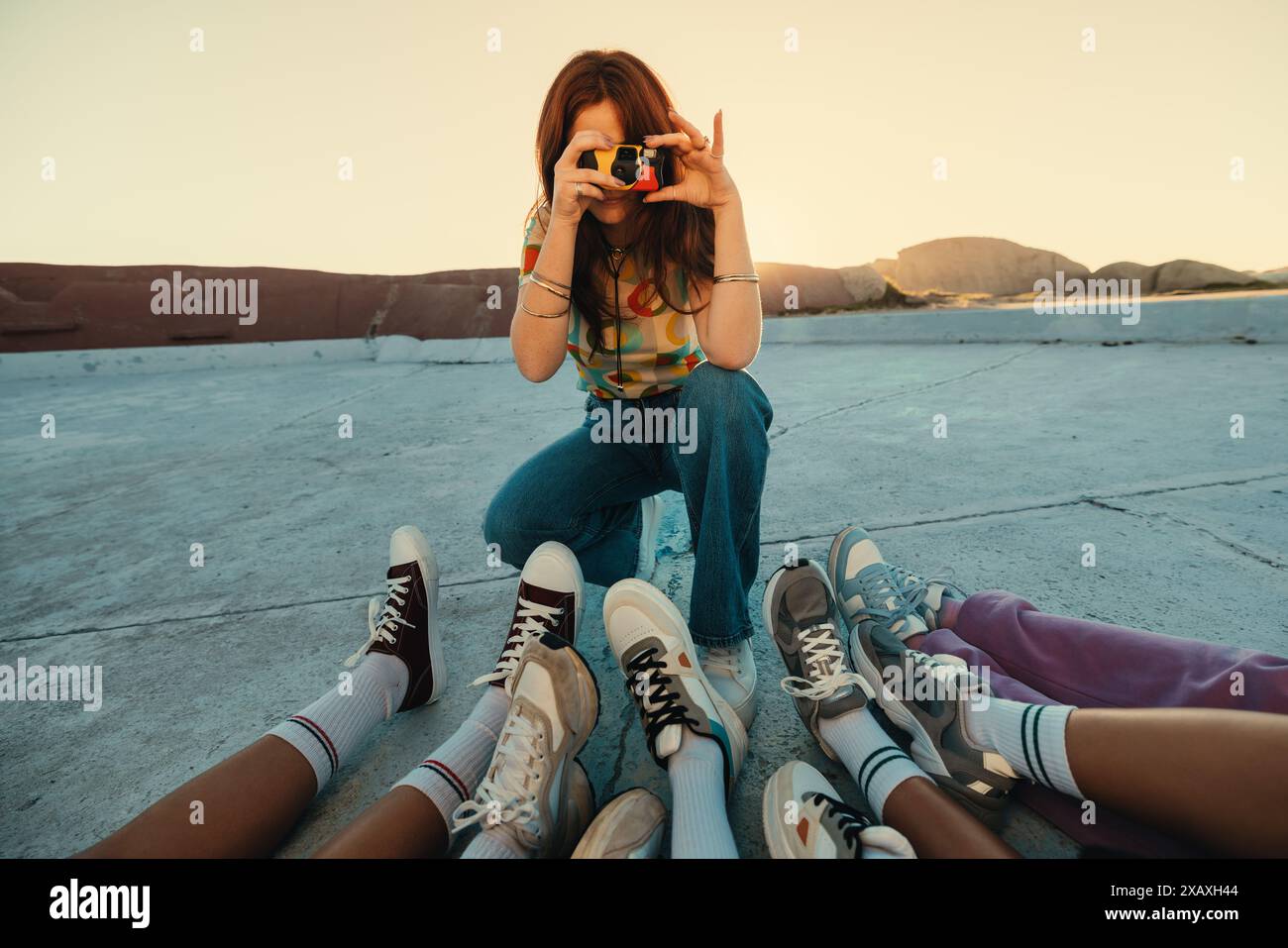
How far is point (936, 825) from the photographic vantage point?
26.6 inches

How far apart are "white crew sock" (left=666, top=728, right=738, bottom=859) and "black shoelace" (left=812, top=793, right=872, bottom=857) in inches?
4.6

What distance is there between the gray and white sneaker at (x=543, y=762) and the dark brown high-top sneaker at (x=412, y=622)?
267 mm

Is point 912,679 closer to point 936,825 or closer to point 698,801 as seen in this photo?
point 936,825

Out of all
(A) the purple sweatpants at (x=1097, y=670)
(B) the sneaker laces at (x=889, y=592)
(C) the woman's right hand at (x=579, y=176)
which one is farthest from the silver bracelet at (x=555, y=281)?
(A) the purple sweatpants at (x=1097, y=670)

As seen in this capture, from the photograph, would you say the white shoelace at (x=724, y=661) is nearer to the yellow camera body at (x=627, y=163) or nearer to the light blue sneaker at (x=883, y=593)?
the light blue sneaker at (x=883, y=593)

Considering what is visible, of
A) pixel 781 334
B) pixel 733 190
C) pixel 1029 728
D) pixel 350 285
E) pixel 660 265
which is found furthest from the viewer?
pixel 350 285

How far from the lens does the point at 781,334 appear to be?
5.91m

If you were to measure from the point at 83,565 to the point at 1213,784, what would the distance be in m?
2.32

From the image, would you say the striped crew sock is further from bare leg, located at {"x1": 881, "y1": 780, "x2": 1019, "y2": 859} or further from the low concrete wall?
the low concrete wall

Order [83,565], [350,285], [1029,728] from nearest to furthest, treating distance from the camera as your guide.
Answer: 1. [1029,728]
2. [83,565]
3. [350,285]

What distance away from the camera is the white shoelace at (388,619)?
3.58 feet
